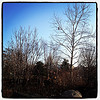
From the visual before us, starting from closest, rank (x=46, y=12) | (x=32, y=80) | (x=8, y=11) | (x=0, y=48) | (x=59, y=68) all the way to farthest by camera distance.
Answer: (x=0, y=48)
(x=8, y=11)
(x=46, y=12)
(x=32, y=80)
(x=59, y=68)

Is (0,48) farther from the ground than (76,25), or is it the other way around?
(76,25)

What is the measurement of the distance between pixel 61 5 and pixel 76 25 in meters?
0.94

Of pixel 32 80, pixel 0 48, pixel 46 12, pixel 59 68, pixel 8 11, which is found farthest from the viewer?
pixel 59 68

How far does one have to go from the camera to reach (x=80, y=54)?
367cm

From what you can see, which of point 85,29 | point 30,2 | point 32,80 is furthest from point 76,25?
point 32,80

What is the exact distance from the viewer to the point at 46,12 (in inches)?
127

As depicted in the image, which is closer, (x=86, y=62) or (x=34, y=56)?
(x=86, y=62)

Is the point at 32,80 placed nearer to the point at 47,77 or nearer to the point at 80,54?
the point at 47,77

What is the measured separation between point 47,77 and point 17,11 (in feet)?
8.14

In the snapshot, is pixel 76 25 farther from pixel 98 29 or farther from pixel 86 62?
pixel 86 62

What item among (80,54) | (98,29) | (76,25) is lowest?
(80,54)

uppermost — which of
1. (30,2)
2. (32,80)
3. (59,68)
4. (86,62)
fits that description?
(30,2)

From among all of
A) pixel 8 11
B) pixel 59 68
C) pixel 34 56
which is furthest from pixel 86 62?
pixel 8 11

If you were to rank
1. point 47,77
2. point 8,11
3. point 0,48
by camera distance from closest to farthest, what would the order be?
1. point 0,48
2. point 8,11
3. point 47,77
